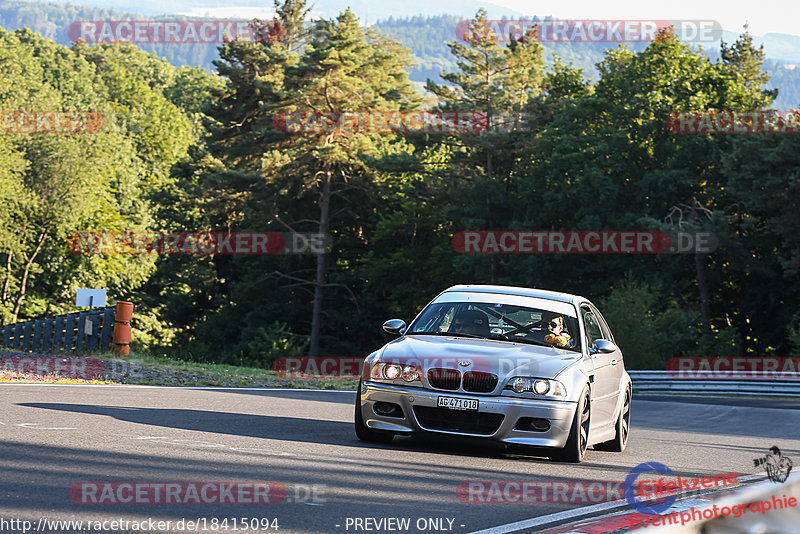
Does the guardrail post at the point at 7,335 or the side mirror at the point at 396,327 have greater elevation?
the side mirror at the point at 396,327

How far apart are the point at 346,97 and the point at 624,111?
14.7 metres

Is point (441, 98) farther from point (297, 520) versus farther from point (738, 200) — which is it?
point (297, 520)

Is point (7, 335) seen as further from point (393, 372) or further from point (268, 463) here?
point (268, 463)

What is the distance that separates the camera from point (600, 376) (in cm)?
1098

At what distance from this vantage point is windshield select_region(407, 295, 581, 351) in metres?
10.9

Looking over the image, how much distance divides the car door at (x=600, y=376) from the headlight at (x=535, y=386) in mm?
943

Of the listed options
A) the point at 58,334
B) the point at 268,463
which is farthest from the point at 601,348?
the point at 58,334

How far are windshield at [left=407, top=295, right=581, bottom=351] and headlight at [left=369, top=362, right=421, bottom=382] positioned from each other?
101 centimetres

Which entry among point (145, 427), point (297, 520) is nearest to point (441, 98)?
point (145, 427)

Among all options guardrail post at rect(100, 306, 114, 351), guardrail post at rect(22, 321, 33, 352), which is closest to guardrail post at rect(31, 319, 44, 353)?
guardrail post at rect(22, 321, 33, 352)

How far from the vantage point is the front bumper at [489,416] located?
31.7ft

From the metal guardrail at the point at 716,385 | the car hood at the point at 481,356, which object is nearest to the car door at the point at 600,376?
the car hood at the point at 481,356

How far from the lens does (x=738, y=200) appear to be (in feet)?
174

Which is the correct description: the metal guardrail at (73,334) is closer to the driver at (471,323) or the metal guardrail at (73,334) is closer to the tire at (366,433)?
the driver at (471,323)
